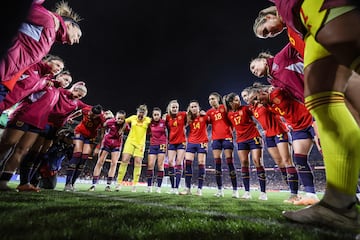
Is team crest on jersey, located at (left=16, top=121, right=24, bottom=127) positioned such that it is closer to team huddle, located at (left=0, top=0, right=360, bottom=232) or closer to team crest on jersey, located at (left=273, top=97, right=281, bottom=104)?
team huddle, located at (left=0, top=0, right=360, bottom=232)

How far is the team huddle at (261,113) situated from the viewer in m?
1.22

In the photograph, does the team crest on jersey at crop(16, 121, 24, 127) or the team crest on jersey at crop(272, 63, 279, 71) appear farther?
the team crest on jersey at crop(272, 63, 279, 71)

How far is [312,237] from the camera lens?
1.00 m

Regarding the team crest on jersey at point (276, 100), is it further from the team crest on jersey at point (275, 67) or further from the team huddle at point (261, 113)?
the team crest on jersey at point (275, 67)

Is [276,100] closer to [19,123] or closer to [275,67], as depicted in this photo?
[275,67]

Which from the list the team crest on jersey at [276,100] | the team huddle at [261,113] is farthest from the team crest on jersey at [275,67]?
the team crest on jersey at [276,100]

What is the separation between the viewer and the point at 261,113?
4.98 meters

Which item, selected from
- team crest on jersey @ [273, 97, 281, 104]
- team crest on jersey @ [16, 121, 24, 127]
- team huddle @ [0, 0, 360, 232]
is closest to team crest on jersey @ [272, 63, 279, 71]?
team huddle @ [0, 0, 360, 232]

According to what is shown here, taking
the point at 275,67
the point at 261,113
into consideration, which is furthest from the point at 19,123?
the point at 261,113

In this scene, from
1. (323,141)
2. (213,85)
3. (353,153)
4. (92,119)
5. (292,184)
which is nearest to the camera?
(353,153)

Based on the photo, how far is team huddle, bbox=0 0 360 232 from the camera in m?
1.22

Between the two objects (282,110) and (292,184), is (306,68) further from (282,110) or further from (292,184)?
(292,184)

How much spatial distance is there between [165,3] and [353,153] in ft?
75.4

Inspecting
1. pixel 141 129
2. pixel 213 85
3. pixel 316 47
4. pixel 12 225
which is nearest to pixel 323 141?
pixel 316 47
